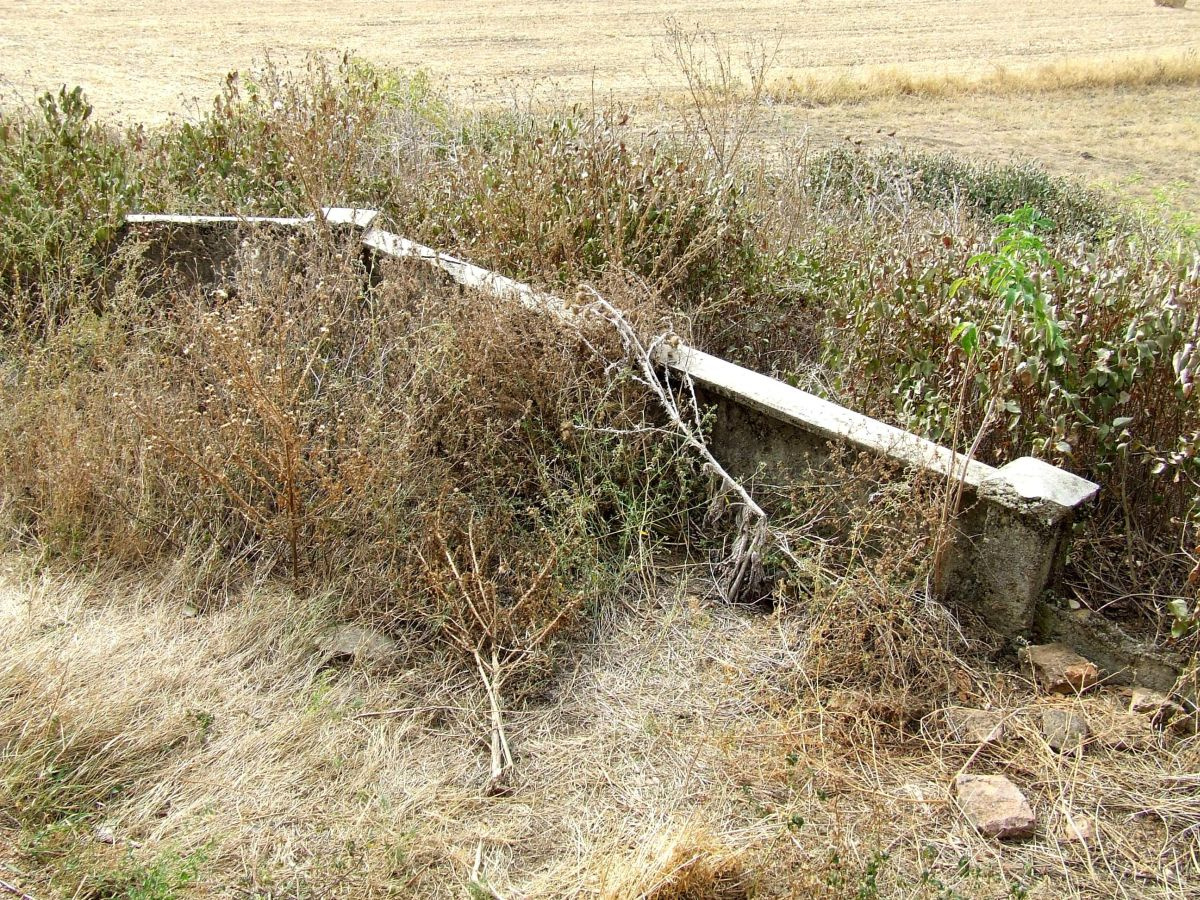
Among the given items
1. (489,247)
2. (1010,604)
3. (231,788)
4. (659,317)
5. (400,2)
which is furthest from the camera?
(400,2)

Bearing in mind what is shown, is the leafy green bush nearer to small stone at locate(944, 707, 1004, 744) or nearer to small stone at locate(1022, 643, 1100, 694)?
small stone at locate(944, 707, 1004, 744)

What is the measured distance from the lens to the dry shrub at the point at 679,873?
2586mm

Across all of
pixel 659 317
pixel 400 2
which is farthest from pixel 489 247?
pixel 400 2

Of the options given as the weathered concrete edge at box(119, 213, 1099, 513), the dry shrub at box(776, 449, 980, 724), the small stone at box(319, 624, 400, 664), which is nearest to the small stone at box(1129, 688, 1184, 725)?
the dry shrub at box(776, 449, 980, 724)

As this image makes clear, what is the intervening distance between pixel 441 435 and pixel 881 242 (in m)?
2.86

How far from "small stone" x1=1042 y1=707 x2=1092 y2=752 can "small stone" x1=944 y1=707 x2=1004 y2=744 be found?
14cm

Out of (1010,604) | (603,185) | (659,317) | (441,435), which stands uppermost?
(603,185)

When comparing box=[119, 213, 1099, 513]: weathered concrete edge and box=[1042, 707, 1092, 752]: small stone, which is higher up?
box=[119, 213, 1099, 513]: weathered concrete edge

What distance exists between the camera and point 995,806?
9.49ft

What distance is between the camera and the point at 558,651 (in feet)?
11.8

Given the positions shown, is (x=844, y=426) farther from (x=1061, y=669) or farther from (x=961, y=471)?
(x=1061, y=669)

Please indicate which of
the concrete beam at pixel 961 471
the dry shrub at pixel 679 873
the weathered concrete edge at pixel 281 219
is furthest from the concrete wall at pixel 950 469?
the dry shrub at pixel 679 873

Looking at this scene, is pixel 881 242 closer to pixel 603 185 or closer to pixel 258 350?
pixel 603 185

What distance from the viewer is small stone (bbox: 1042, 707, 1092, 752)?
312cm
